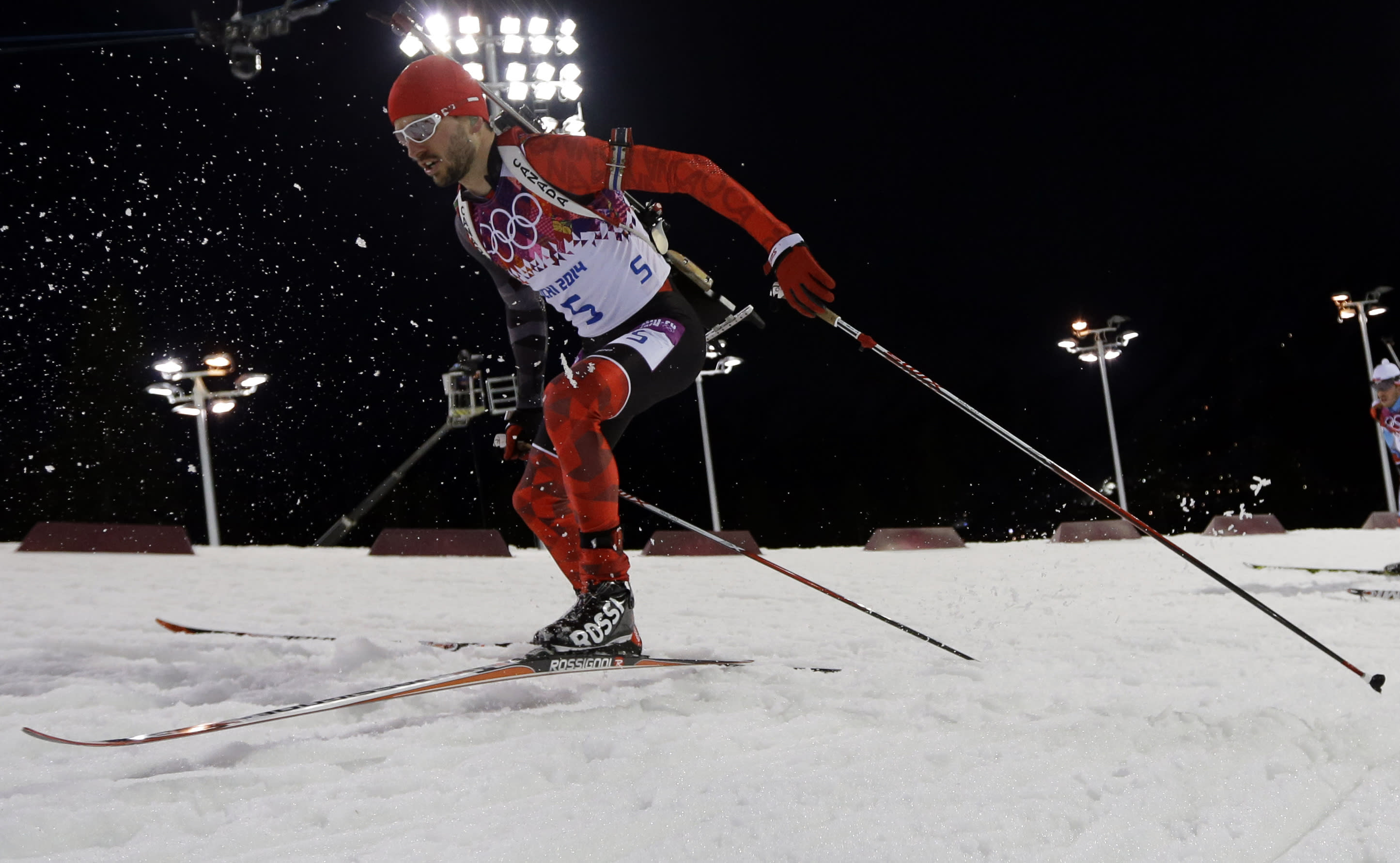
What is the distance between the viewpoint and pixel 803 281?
267 centimetres

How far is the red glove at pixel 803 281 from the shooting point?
8.71 feet

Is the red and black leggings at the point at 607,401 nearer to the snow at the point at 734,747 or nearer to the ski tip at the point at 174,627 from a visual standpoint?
the snow at the point at 734,747

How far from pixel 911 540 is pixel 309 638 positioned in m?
10.1

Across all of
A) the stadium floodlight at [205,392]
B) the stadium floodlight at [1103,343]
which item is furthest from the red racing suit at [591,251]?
the stadium floodlight at [1103,343]

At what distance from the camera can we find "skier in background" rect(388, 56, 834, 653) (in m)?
2.76

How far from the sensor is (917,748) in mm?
1915

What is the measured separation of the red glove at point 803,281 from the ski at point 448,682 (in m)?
1.25

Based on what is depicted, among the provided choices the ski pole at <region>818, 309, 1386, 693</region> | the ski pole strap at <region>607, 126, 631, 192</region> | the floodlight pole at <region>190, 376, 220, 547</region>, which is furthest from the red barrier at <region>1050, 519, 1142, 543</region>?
the floodlight pole at <region>190, 376, 220, 547</region>

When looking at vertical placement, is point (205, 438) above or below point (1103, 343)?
below

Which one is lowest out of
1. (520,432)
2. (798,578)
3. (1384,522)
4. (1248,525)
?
(1384,522)

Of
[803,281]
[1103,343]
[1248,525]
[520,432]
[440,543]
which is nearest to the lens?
[803,281]

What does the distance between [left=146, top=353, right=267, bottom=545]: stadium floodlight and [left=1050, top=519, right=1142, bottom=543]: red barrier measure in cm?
1380

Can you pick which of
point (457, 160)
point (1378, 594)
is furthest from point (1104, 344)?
point (457, 160)

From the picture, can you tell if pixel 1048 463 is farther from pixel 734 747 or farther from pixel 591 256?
pixel 591 256
